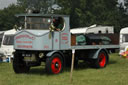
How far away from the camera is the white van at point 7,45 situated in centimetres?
1920

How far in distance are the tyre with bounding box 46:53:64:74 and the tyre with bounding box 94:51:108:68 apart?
2.64 m

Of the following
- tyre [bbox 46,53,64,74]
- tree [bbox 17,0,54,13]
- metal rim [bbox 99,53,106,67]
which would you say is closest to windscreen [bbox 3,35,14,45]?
metal rim [bbox 99,53,106,67]

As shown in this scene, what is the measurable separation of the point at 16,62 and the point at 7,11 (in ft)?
160

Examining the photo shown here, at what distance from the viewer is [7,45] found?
1995 cm

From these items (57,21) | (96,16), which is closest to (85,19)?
(96,16)

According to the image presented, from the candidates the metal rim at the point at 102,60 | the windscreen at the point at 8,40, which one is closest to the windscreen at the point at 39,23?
the metal rim at the point at 102,60

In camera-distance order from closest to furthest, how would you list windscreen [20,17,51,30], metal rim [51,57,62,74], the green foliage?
metal rim [51,57,62,74] < windscreen [20,17,51,30] < the green foliage

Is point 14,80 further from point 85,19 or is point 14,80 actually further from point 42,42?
point 85,19

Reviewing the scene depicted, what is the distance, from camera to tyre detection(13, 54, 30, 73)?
41.2ft

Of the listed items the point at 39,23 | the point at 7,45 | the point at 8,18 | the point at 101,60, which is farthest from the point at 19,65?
the point at 8,18

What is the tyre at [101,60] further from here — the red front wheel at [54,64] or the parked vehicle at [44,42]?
the red front wheel at [54,64]

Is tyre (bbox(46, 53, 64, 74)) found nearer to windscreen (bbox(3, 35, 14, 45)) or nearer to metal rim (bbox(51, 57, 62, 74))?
metal rim (bbox(51, 57, 62, 74))

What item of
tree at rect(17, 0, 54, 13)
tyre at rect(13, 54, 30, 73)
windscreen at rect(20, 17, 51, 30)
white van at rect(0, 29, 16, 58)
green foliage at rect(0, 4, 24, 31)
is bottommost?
tyre at rect(13, 54, 30, 73)

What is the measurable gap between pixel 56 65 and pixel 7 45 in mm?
9037
